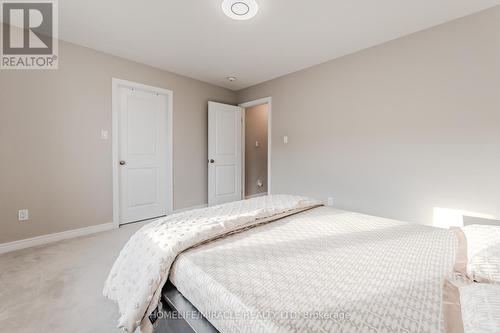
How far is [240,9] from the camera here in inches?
81.6

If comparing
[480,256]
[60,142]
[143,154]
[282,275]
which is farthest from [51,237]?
[480,256]

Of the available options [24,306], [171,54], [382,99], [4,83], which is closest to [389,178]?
[382,99]

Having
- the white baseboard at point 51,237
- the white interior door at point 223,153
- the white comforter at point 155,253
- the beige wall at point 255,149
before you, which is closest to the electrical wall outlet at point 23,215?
the white baseboard at point 51,237

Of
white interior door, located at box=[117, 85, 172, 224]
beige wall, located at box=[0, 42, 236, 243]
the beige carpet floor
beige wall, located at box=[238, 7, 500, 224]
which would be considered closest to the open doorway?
beige wall, located at box=[238, 7, 500, 224]

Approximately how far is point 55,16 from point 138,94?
122 centimetres

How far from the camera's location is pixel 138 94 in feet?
11.0

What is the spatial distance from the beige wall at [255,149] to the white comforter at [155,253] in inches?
143

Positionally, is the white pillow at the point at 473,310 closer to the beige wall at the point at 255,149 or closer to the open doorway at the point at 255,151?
the open doorway at the point at 255,151

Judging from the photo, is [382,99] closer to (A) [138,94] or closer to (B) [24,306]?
(A) [138,94]

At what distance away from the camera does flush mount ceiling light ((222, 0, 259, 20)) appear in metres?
1.99

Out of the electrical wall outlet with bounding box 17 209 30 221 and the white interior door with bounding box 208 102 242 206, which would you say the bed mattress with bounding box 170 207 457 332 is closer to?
the electrical wall outlet with bounding box 17 209 30 221

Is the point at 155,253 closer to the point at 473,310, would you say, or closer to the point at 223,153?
the point at 473,310

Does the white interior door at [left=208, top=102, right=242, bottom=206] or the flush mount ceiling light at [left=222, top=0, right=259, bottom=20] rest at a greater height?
the flush mount ceiling light at [left=222, top=0, right=259, bottom=20]

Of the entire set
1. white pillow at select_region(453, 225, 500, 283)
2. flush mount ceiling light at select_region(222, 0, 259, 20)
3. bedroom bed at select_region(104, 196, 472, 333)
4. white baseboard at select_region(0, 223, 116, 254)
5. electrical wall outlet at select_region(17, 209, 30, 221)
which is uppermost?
flush mount ceiling light at select_region(222, 0, 259, 20)
